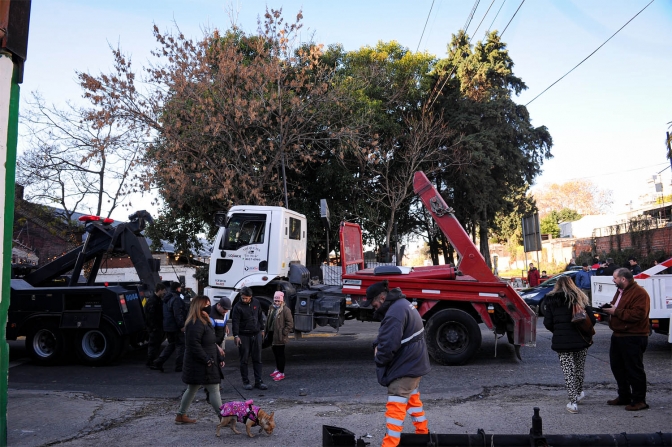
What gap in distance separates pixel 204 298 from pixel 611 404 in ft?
17.2

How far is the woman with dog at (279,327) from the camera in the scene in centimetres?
920

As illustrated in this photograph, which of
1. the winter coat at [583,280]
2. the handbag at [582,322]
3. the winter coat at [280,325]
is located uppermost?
the winter coat at [583,280]

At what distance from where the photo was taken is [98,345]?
439 inches

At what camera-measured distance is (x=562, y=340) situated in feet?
22.7

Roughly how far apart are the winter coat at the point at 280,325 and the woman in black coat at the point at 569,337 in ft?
13.7

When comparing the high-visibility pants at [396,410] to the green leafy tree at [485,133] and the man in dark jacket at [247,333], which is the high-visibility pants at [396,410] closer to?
the man in dark jacket at [247,333]

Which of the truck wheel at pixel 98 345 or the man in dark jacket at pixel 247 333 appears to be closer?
the man in dark jacket at pixel 247 333

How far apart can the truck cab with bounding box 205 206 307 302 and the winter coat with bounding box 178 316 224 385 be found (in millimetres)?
4672

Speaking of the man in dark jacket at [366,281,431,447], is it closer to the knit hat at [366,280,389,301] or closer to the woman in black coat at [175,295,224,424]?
the knit hat at [366,280,389,301]

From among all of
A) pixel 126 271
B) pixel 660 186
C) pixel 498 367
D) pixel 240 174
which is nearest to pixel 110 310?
pixel 498 367

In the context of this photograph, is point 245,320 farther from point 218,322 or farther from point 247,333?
point 218,322

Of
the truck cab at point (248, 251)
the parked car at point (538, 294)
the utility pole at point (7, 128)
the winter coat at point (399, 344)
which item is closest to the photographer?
the utility pole at point (7, 128)

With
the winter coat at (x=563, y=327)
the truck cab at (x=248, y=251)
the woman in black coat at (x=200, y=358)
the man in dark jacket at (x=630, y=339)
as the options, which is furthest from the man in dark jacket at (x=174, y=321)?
the man in dark jacket at (x=630, y=339)

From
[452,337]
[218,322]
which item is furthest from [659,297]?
[218,322]
